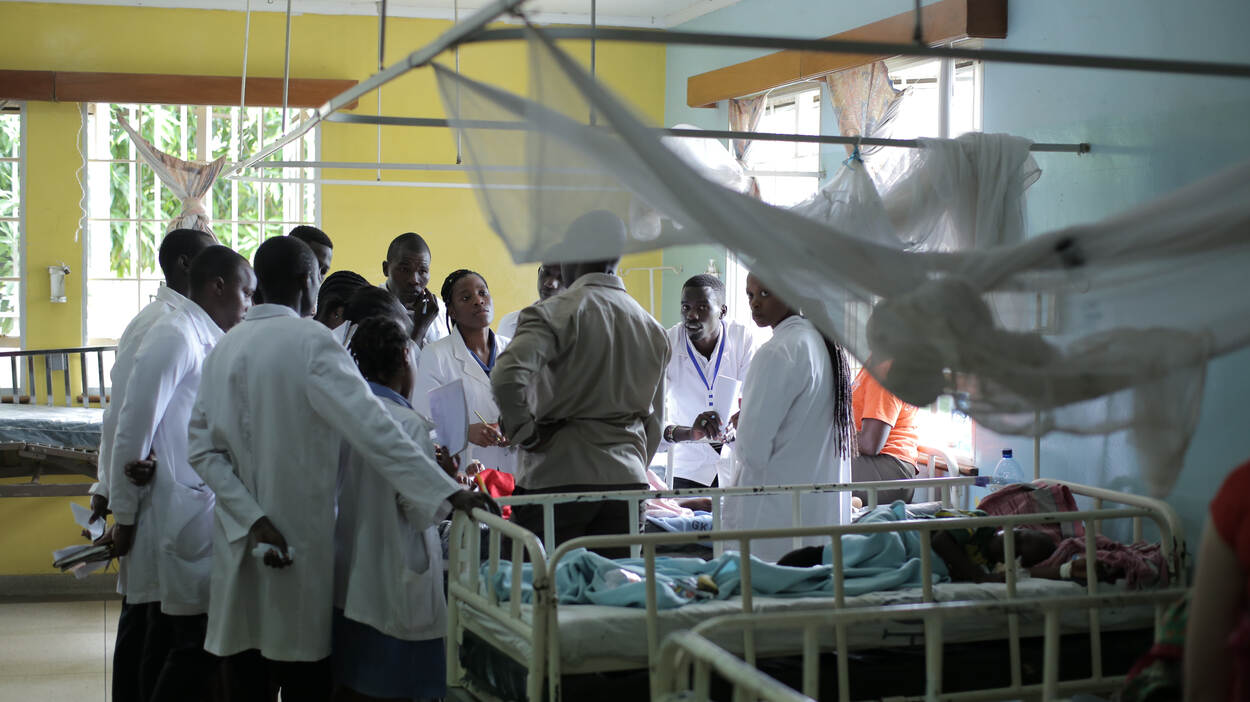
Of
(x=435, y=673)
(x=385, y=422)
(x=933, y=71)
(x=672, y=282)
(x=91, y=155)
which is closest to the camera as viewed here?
(x=385, y=422)

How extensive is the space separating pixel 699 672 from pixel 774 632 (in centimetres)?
100

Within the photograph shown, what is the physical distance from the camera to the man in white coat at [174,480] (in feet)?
10.7

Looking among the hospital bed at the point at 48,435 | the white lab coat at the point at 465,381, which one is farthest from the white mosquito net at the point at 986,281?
the hospital bed at the point at 48,435

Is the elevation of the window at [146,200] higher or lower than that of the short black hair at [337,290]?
higher

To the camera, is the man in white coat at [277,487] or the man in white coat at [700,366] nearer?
the man in white coat at [277,487]

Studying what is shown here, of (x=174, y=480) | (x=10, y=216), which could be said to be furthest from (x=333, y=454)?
(x=10, y=216)

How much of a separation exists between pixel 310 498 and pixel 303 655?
39 centimetres

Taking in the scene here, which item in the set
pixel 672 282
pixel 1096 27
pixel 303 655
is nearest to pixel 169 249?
pixel 303 655

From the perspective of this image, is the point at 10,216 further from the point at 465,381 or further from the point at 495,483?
the point at 495,483

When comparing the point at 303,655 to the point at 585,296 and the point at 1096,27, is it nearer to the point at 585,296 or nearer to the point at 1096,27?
the point at 585,296

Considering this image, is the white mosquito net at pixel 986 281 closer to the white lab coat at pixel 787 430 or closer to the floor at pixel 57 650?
the white lab coat at pixel 787 430

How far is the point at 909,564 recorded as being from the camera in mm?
3115

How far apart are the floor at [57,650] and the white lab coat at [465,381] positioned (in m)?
1.70

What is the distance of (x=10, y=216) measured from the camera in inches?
285
